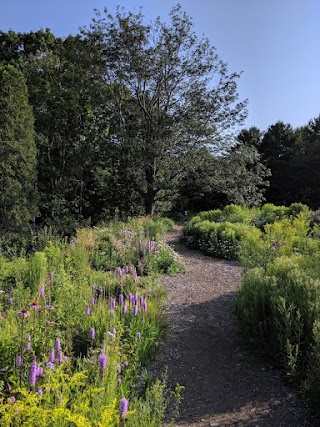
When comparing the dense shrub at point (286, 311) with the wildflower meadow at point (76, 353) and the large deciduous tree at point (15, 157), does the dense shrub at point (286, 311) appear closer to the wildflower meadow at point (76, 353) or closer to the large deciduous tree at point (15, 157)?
the wildflower meadow at point (76, 353)

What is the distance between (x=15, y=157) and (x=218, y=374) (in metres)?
10.2

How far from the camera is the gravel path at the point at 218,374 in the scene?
104 inches

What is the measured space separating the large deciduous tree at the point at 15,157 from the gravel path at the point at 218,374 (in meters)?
7.66

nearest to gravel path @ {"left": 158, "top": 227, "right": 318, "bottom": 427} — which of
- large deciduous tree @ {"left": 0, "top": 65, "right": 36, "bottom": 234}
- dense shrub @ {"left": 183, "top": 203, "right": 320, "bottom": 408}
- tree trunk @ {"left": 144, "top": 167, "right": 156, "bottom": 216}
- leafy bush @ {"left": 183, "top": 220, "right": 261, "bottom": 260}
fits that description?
dense shrub @ {"left": 183, "top": 203, "right": 320, "bottom": 408}

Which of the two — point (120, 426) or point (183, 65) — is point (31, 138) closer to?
point (183, 65)

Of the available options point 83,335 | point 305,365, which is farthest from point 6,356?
point 305,365

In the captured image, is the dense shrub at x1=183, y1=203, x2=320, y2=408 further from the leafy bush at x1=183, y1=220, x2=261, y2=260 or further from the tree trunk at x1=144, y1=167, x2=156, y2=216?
the tree trunk at x1=144, y1=167, x2=156, y2=216

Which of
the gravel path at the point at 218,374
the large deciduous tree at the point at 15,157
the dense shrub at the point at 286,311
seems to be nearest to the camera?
the gravel path at the point at 218,374

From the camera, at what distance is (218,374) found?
Answer: 10.6ft

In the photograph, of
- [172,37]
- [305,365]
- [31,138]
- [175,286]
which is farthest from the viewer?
[172,37]

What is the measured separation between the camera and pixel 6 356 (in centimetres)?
250

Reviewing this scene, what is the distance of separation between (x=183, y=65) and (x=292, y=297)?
1226cm

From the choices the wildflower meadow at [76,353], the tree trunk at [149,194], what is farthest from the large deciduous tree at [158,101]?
the wildflower meadow at [76,353]

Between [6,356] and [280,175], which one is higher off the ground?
[280,175]
